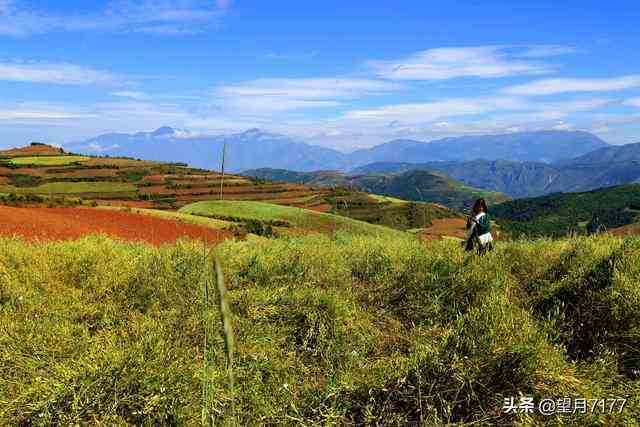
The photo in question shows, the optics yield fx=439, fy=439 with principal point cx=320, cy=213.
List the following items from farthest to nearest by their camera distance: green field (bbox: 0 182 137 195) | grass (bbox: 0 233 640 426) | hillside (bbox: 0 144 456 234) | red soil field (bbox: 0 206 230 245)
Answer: hillside (bbox: 0 144 456 234), green field (bbox: 0 182 137 195), red soil field (bbox: 0 206 230 245), grass (bbox: 0 233 640 426)

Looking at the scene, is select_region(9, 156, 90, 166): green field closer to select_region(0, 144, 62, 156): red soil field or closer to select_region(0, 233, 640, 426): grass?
select_region(0, 144, 62, 156): red soil field

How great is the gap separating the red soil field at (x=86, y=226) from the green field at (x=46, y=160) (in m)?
107

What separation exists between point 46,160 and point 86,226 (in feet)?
401

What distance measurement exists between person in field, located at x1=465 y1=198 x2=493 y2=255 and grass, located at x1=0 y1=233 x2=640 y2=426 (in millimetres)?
543

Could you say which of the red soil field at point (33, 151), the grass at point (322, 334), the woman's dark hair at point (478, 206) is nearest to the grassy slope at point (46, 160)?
the red soil field at point (33, 151)

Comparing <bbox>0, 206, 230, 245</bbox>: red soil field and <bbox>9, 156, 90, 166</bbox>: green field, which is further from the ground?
<bbox>9, 156, 90, 166</bbox>: green field

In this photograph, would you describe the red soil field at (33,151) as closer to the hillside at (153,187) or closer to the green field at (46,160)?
the hillside at (153,187)

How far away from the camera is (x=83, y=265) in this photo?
8305mm

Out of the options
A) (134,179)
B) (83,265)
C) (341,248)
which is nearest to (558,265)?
(341,248)

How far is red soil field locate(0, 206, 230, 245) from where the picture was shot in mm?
16516

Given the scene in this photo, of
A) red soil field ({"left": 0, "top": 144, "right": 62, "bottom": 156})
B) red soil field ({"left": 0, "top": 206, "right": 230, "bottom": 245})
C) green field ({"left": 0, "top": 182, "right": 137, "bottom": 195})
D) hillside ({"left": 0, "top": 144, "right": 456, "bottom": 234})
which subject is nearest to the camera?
red soil field ({"left": 0, "top": 206, "right": 230, "bottom": 245})

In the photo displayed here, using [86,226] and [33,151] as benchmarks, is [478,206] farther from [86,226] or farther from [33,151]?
[33,151]

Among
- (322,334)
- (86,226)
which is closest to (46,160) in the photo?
(86,226)

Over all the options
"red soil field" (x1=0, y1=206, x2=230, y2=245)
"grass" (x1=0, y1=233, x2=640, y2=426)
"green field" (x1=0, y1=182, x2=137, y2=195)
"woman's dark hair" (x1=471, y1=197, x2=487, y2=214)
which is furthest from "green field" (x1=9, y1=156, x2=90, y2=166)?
"woman's dark hair" (x1=471, y1=197, x2=487, y2=214)
